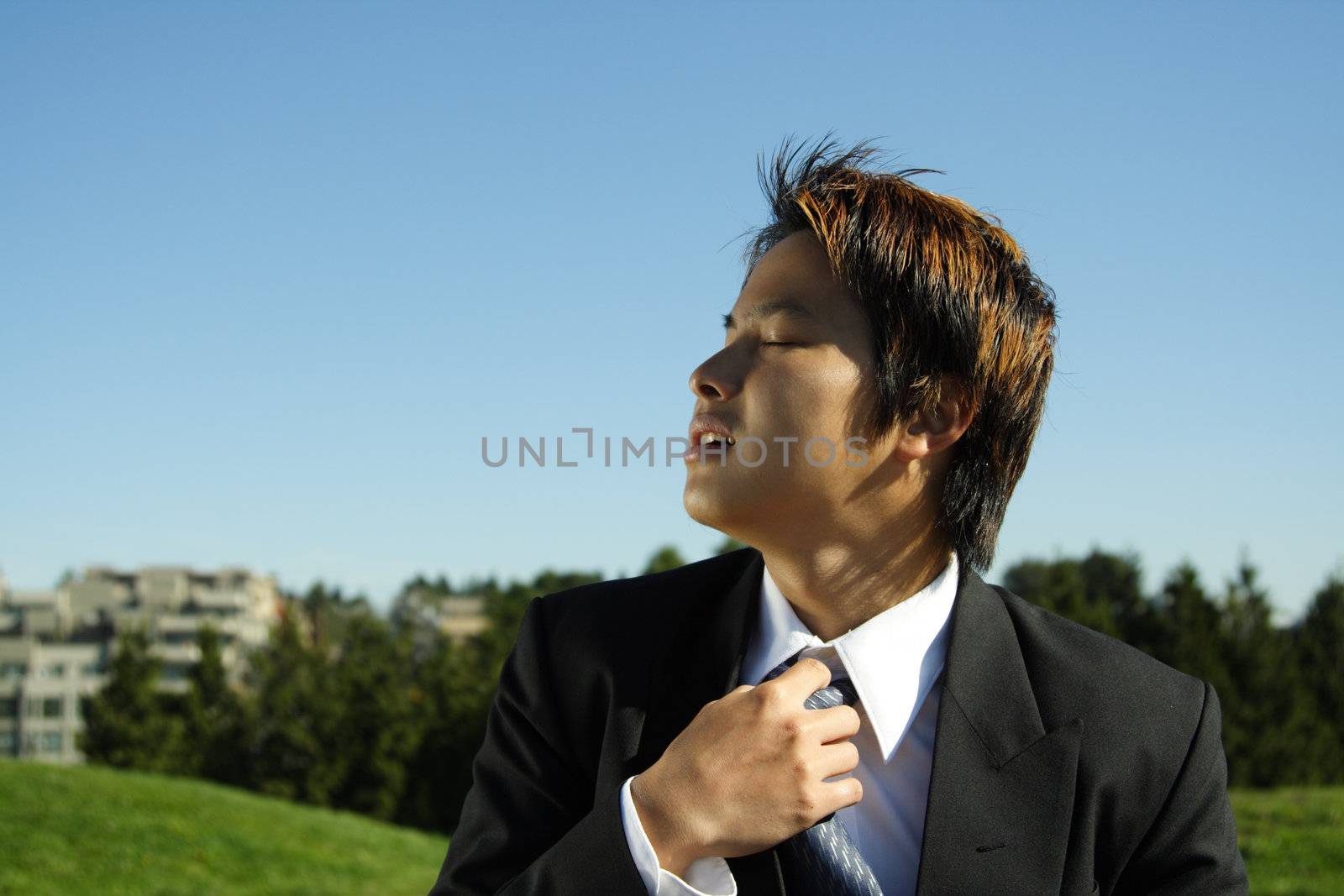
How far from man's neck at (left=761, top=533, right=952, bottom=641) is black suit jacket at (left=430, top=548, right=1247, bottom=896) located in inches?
4.9

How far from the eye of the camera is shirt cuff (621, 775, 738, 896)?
5.83ft

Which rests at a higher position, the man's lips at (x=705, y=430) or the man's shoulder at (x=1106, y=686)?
the man's lips at (x=705, y=430)

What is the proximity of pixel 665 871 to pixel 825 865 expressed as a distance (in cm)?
34

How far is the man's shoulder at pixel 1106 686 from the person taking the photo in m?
2.17

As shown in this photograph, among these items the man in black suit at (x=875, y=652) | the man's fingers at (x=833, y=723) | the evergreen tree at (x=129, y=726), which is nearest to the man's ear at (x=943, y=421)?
the man in black suit at (x=875, y=652)

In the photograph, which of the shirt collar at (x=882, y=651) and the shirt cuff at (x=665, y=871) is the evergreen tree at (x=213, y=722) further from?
the shirt cuff at (x=665, y=871)

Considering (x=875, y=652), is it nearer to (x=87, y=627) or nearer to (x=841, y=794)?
(x=841, y=794)

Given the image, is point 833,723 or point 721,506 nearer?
point 833,723

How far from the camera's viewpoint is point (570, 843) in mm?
1839

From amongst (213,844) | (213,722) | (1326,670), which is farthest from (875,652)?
(213,722)

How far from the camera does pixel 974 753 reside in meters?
2.13

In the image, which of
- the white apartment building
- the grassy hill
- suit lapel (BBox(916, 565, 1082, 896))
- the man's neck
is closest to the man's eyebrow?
the man's neck

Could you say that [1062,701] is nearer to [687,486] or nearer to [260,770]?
[687,486]

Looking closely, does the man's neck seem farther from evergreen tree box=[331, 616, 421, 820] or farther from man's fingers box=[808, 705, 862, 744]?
evergreen tree box=[331, 616, 421, 820]
